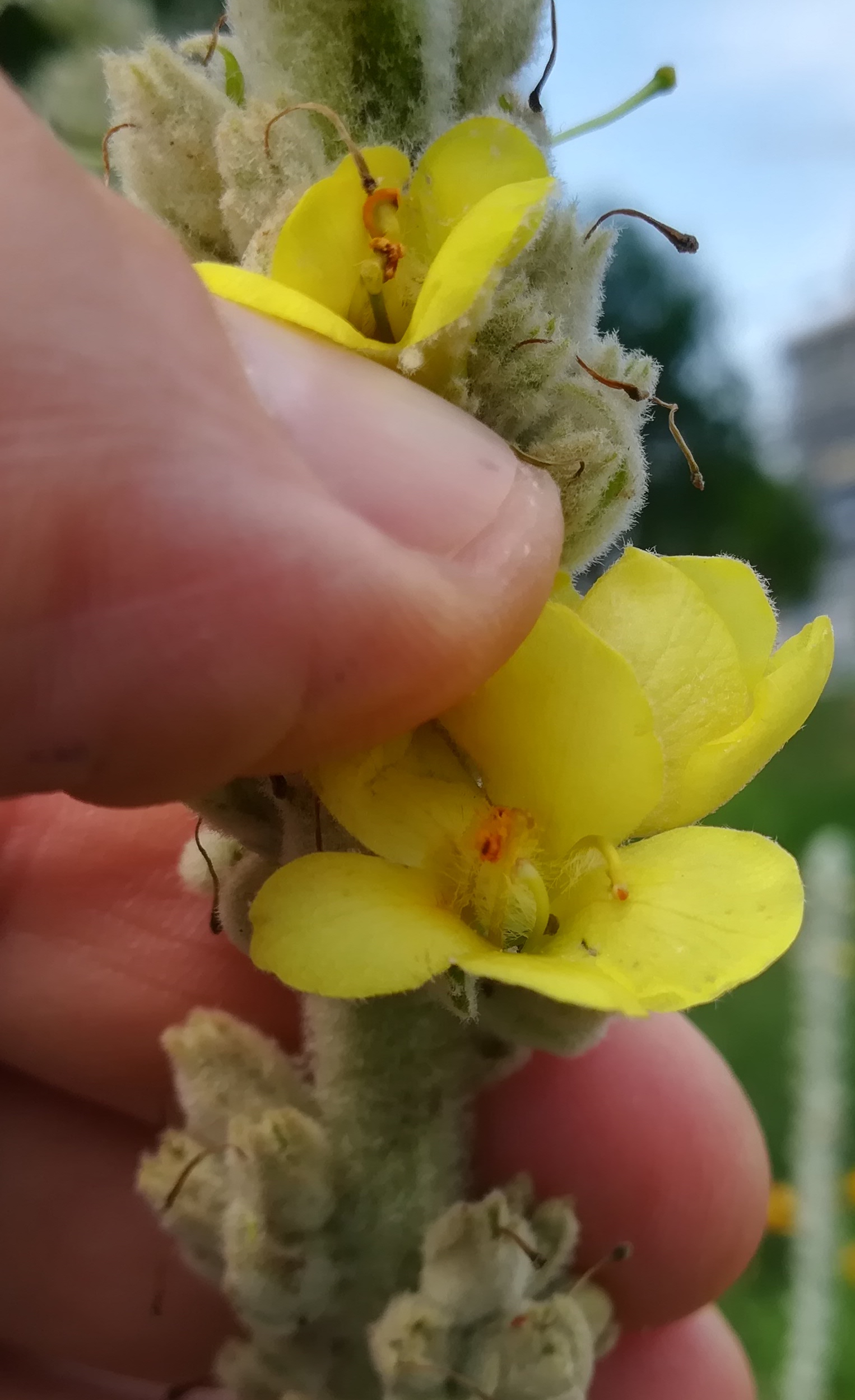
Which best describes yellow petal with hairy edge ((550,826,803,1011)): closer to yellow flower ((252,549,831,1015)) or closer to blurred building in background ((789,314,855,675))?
yellow flower ((252,549,831,1015))

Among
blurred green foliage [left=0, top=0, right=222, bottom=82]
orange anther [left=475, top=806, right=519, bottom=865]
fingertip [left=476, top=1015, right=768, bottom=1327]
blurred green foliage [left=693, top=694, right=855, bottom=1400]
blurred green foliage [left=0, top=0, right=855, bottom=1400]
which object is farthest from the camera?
blurred green foliage [left=0, top=0, right=855, bottom=1400]

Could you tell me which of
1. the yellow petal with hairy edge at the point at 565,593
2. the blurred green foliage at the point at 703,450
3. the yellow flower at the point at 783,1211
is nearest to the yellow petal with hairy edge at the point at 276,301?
the yellow petal with hairy edge at the point at 565,593

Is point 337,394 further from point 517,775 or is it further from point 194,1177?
point 194,1177

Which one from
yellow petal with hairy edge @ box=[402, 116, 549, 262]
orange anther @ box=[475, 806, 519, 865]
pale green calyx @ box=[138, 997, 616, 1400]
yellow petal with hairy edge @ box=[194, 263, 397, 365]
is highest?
yellow petal with hairy edge @ box=[402, 116, 549, 262]

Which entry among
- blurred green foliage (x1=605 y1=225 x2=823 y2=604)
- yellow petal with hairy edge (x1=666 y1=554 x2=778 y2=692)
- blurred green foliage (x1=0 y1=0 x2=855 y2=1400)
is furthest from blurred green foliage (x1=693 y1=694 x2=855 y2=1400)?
yellow petal with hairy edge (x1=666 y1=554 x2=778 y2=692)

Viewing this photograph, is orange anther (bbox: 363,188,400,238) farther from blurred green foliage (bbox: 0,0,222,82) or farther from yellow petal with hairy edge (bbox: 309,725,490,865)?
blurred green foliage (bbox: 0,0,222,82)

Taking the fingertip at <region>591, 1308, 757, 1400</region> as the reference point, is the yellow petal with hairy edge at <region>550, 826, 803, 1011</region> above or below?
above

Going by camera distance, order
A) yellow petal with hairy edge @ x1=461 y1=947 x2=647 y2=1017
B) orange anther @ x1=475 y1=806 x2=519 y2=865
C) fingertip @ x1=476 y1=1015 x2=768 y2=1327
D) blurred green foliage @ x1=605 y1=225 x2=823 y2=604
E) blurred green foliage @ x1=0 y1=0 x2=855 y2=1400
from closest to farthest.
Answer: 1. yellow petal with hairy edge @ x1=461 y1=947 x2=647 y2=1017
2. orange anther @ x1=475 y1=806 x2=519 y2=865
3. fingertip @ x1=476 y1=1015 x2=768 y2=1327
4. blurred green foliage @ x1=0 y1=0 x2=855 y2=1400
5. blurred green foliage @ x1=605 y1=225 x2=823 y2=604

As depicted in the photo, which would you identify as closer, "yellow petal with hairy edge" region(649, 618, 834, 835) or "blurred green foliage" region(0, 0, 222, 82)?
"yellow petal with hairy edge" region(649, 618, 834, 835)
